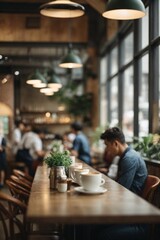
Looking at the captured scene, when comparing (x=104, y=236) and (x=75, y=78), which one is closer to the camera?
(x=104, y=236)

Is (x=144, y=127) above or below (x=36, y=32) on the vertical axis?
below

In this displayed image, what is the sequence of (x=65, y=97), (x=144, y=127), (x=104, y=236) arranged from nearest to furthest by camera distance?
(x=104, y=236) → (x=144, y=127) → (x=65, y=97)

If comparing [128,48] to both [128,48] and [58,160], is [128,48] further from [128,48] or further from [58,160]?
[58,160]

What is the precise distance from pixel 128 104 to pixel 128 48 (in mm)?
1112

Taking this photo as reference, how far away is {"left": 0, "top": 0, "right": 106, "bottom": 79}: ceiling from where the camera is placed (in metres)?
9.00

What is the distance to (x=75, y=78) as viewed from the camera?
54.5ft

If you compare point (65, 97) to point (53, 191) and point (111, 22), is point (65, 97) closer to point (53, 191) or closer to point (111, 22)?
point (111, 22)

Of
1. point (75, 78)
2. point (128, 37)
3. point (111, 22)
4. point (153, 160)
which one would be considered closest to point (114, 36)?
point (111, 22)

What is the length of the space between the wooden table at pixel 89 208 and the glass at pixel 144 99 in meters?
4.22

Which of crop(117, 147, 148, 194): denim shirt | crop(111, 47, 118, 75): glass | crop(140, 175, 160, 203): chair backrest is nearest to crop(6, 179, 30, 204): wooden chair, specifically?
crop(117, 147, 148, 194): denim shirt

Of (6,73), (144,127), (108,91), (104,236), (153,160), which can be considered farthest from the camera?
(108,91)

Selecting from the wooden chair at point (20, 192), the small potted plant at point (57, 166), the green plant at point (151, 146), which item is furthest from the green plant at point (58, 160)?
the green plant at point (151, 146)

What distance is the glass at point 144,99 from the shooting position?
25.2 feet

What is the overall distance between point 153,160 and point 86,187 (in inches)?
110
